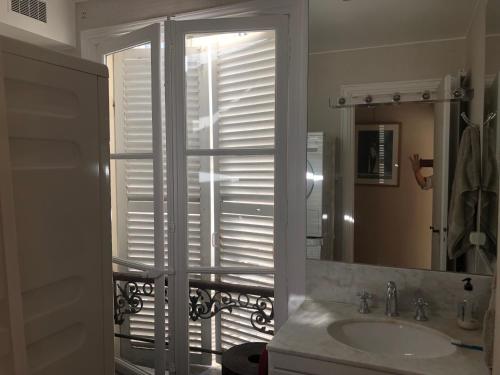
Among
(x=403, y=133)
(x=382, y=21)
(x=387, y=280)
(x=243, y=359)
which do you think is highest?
(x=382, y=21)

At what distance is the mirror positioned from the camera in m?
Result: 1.63

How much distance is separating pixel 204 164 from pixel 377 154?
844 millimetres

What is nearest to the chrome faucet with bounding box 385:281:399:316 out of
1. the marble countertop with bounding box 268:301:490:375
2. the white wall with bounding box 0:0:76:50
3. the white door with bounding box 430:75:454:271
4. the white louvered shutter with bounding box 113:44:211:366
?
the marble countertop with bounding box 268:301:490:375

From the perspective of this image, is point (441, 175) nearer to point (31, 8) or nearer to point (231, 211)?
point (231, 211)

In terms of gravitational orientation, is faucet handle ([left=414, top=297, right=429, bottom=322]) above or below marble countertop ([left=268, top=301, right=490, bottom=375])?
above

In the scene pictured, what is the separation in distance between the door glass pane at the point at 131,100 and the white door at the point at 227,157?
7.7 inches

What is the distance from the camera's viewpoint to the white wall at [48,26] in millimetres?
2068

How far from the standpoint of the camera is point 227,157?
82.3 inches

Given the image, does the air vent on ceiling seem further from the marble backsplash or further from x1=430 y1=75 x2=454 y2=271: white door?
x1=430 y1=75 x2=454 y2=271: white door

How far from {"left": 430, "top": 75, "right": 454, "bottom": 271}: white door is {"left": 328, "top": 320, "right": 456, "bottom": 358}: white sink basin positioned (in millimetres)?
289

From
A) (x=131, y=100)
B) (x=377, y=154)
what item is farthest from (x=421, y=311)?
(x=131, y=100)

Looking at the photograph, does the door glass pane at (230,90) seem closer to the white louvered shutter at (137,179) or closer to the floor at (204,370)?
the white louvered shutter at (137,179)

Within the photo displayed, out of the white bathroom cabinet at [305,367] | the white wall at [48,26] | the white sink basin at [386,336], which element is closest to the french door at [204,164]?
the white wall at [48,26]

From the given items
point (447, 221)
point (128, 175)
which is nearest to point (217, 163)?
point (128, 175)
